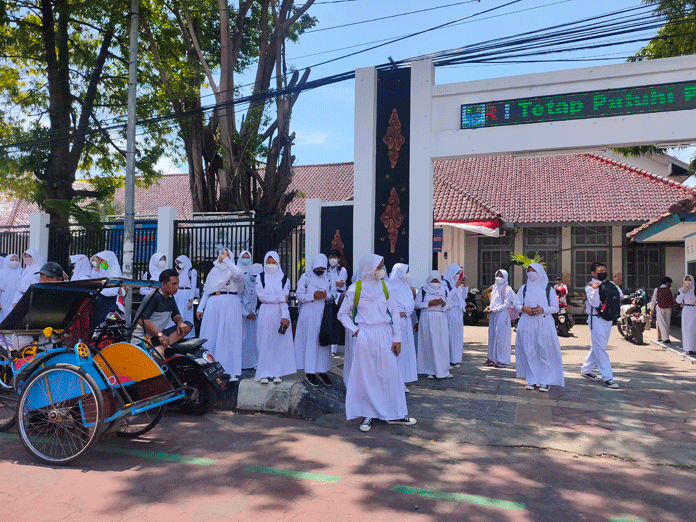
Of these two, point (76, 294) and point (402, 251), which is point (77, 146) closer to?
point (402, 251)

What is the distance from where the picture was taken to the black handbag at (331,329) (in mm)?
7023

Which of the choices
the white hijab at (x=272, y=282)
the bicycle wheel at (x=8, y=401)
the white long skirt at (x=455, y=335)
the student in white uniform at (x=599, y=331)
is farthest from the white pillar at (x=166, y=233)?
the student in white uniform at (x=599, y=331)

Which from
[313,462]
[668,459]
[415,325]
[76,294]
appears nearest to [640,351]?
[415,325]

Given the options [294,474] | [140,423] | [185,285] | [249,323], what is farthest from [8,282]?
[294,474]

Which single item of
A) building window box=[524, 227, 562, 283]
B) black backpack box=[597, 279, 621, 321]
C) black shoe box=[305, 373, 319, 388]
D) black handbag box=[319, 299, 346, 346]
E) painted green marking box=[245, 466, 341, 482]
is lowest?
painted green marking box=[245, 466, 341, 482]

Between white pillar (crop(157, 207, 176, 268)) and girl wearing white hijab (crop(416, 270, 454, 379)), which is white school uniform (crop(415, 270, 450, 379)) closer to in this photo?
girl wearing white hijab (crop(416, 270, 454, 379))

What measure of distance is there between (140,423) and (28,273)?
6009mm

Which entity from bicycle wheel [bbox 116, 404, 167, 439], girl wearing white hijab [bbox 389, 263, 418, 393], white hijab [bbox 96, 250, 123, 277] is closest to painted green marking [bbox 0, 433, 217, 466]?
bicycle wheel [bbox 116, 404, 167, 439]

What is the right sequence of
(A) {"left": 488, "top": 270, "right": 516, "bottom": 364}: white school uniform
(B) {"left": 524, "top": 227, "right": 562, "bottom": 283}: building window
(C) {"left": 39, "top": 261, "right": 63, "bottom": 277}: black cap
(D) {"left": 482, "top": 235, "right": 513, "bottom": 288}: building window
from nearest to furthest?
(C) {"left": 39, "top": 261, "right": 63, "bottom": 277}: black cap
(A) {"left": 488, "top": 270, "right": 516, "bottom": 364}: white school uniform
(B) {"left": 524, "top": 227, "right": 562, "bottom": 283}: building window
(D) {"left": 482, "top": 235, "right": 513, "bottom": 288}: building window

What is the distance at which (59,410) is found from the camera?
4.63 metres

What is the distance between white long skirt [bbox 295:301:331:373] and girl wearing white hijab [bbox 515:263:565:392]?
2614 millimetres

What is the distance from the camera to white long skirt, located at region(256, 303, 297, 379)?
7148mm

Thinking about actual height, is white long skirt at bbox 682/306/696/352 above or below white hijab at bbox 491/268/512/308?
below

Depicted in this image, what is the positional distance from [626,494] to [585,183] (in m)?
18.5
